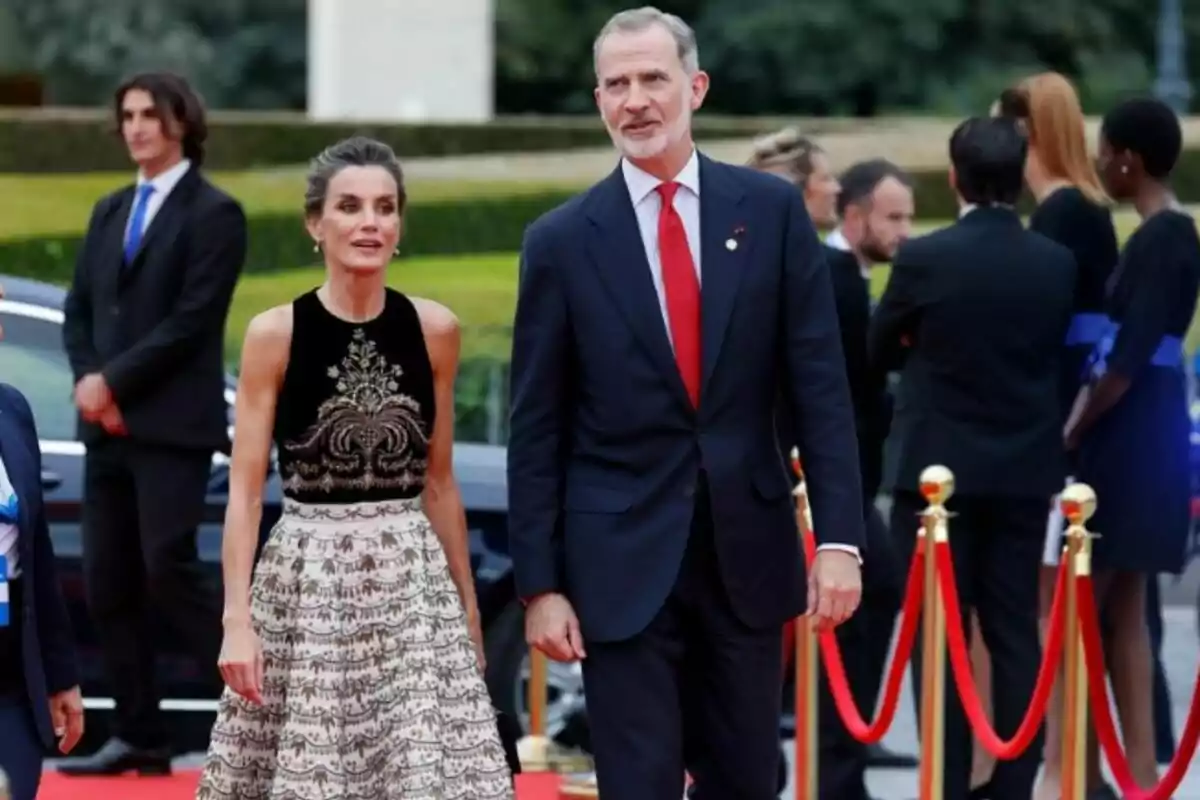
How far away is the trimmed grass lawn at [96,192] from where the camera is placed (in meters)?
19.4

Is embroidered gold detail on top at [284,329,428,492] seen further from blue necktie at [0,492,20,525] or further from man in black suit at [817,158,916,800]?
man in black suit at [817,158,916,800]

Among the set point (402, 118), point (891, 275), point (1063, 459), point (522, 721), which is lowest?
point (522, 721)

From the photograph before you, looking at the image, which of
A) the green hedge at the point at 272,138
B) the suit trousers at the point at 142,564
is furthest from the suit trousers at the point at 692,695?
the green hedge at the point at 272,138

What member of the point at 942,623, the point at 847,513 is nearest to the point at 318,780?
the point at 847,513

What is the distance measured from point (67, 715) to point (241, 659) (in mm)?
357

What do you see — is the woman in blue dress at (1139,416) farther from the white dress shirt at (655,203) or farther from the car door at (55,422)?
the car door at (55,422)

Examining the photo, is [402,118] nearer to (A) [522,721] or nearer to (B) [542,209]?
(B) [542,209]

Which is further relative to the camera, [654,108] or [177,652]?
[177,652]

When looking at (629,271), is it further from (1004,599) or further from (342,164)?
(1004,599)

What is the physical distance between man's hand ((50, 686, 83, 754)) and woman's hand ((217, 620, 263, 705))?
301 millimetres

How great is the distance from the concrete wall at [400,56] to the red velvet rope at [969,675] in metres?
25.9

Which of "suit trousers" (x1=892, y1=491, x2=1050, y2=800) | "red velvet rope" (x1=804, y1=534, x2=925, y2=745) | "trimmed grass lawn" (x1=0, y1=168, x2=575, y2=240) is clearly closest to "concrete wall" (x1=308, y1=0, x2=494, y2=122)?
"trimmed grass lawn" (x1=0, y1=168, x2=575, y2=240)

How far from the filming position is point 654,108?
5375 mm

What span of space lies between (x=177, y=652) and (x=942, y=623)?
2.47 metres
